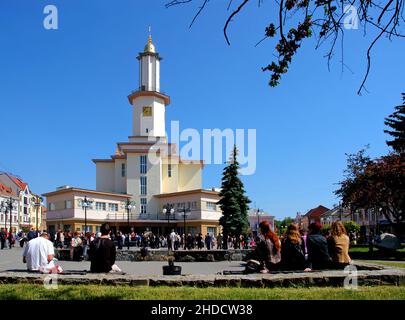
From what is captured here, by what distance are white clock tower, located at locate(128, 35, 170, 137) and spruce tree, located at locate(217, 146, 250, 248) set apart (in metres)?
24.8

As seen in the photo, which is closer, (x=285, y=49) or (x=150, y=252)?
(x=285, y=49)

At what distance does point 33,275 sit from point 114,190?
6666 centimetres

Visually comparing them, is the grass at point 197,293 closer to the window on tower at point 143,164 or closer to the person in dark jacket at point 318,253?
the person in dark jacket at point 318,253

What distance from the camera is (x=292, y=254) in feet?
31.7

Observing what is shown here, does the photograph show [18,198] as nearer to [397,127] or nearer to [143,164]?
[143,164]

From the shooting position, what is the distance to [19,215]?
337 feet

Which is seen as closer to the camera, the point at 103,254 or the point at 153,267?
the point at 103,254

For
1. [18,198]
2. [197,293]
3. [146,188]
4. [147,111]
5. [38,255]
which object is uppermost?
[147,111]

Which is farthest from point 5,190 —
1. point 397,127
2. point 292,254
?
point 292,254

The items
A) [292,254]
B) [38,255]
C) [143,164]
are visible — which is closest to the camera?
[292,254]

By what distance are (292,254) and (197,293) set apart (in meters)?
3.02

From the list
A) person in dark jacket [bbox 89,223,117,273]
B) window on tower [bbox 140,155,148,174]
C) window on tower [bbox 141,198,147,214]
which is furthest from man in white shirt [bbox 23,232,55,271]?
window on tower [bbox 140,155,148,174]
